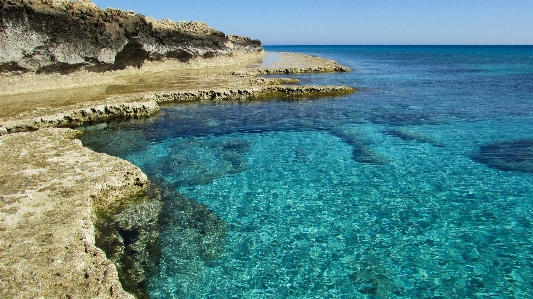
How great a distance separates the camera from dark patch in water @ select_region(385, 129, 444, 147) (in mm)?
15141

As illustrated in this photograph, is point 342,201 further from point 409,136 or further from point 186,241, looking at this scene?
point 409,136

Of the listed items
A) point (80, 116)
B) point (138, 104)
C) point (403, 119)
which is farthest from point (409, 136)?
point (80, 116)

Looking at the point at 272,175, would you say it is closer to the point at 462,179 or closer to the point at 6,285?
the point at 462,179

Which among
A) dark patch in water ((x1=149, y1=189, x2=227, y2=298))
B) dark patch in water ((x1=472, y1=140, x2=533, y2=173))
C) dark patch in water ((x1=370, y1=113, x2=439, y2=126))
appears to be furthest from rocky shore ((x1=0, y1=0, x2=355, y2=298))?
dark patch in water ((x1=472, y1=140, x2=533, y2=173))

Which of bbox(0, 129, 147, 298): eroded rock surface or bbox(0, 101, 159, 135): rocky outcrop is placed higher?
bbox(0, 101, 159, 135): rocky outcrop

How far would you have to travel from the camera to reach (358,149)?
46.7ft

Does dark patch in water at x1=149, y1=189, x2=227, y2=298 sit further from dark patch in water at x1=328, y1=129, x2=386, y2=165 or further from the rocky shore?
dark patch in water at x1=328, y1=129, x2=386, y2=165

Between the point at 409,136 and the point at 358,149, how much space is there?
310 centimetres

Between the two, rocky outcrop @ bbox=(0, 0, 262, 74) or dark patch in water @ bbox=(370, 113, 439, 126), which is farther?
rocky outcrop @ bbox=(0, 0, 262, 74)

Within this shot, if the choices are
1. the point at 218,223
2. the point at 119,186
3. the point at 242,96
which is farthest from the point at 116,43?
the point at 218,223

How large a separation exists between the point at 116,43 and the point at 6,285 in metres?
28.1

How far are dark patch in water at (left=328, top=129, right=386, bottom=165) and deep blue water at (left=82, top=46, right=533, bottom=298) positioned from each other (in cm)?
7

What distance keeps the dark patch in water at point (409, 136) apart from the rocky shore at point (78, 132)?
32.0 ft

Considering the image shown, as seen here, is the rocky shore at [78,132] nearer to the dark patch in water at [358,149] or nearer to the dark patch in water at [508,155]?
the dark patch in water at [358,149]
